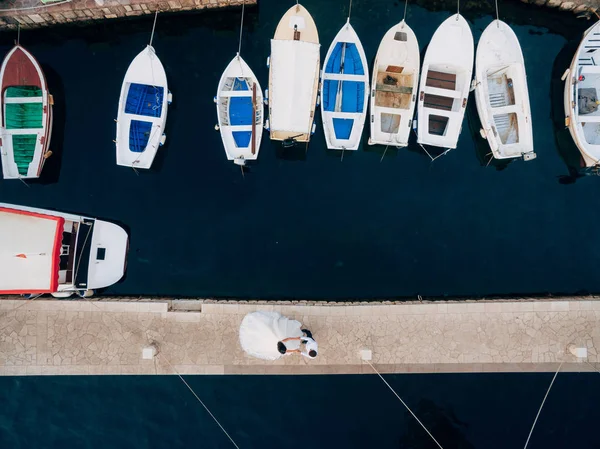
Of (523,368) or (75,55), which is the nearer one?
(523,368)

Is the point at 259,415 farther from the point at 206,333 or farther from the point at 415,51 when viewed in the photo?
the point at 415,51

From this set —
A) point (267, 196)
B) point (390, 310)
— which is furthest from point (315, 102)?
point (390, 310)

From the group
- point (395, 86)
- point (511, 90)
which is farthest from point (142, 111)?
point (511, 90)

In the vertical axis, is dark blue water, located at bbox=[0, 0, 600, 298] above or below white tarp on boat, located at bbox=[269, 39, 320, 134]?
below

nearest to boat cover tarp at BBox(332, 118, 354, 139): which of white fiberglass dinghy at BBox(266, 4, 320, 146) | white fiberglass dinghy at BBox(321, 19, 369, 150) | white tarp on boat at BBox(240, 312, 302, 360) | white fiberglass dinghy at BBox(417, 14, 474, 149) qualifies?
white fiberglass dinghy at BBox(321, 19, 369, 150)

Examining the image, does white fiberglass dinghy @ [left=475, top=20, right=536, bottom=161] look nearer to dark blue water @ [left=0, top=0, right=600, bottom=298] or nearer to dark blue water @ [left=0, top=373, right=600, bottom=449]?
dark blue water @ [left=0, top=0, right=600, bottom=298]

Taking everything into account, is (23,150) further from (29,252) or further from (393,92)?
(393,92)
